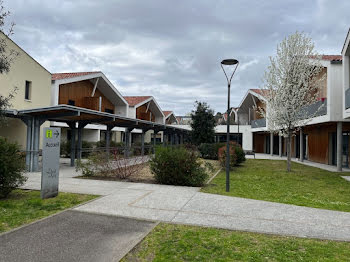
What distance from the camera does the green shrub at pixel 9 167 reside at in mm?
7098

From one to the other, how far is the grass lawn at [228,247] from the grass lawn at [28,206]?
2649 mm

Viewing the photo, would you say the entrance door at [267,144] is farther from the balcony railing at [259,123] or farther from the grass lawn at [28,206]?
the grass lawn at [28,206]

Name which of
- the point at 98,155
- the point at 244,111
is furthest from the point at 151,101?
the point at 98,155

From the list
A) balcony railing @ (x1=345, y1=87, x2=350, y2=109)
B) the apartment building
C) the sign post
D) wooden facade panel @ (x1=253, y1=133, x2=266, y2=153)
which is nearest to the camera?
the sign post

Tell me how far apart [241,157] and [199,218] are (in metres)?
13.0

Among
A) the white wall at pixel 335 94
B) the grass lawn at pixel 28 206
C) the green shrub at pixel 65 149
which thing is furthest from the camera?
the green shrub at pixel 65 149

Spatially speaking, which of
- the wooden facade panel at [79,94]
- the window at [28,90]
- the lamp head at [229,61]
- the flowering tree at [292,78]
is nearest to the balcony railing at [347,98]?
the flowering tree at [292,78]

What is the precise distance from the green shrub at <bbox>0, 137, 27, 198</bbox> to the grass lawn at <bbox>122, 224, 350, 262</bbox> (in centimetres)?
439

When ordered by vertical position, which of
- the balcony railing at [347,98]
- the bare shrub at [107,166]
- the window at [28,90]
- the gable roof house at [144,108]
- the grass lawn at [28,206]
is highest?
the gable roof house at [144,108]

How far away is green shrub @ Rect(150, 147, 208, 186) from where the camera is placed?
1018 cm

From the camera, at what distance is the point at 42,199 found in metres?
7.38

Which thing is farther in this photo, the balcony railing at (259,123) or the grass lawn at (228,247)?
the balcony railing at (259,123)

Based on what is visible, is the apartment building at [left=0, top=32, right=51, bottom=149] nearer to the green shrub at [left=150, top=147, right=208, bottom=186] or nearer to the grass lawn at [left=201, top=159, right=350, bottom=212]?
the green shrub at [left=150, top=147, right=208, bottom=186]

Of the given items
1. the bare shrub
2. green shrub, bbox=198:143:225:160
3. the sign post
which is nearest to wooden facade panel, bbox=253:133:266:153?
green shrub, bbox=198:143:225:160
